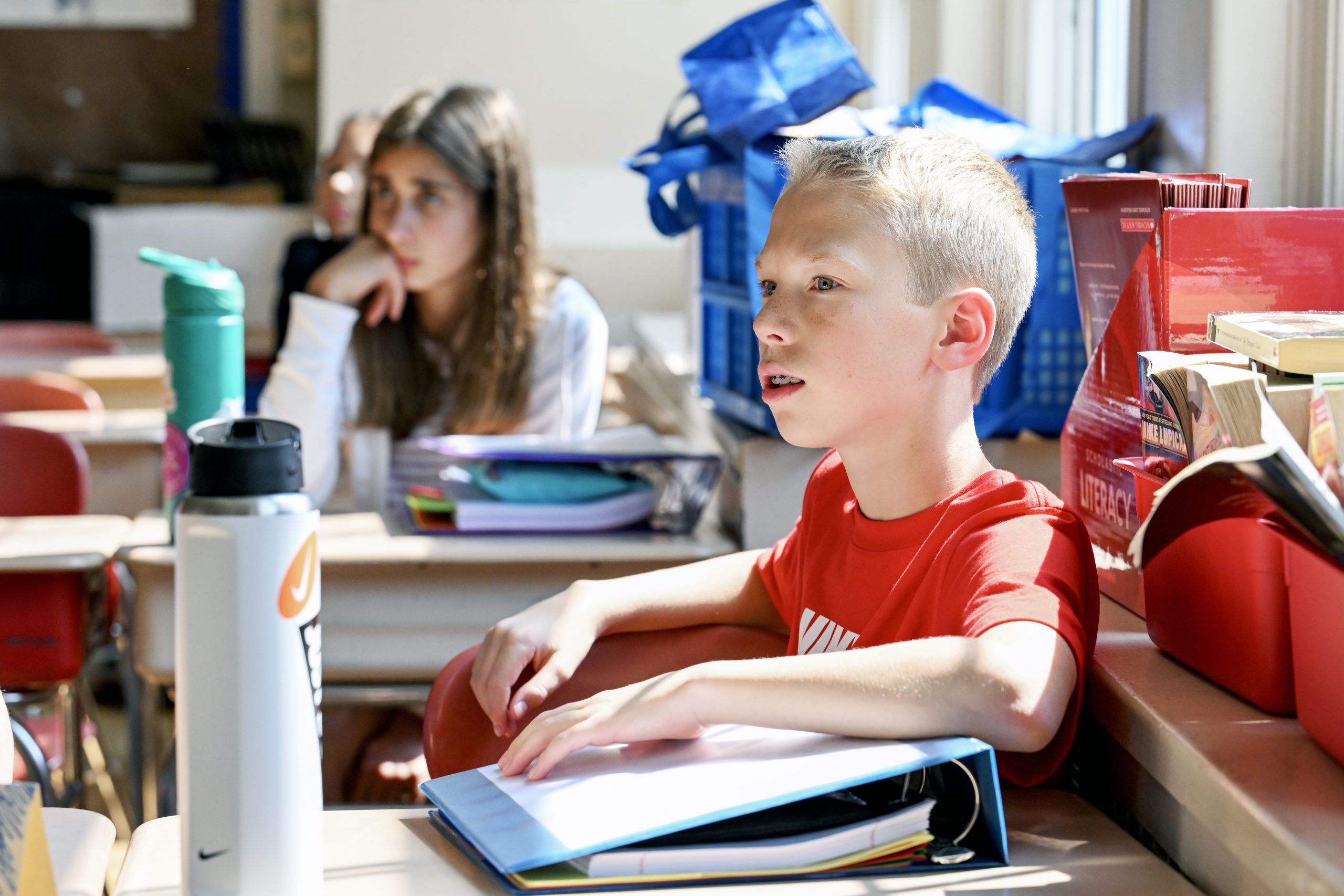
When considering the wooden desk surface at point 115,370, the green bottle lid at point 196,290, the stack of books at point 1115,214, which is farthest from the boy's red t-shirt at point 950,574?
the wooden desk surface at point 115,370

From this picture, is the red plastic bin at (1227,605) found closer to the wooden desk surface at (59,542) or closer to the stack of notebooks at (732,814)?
the stack of notebooks at (732,814)

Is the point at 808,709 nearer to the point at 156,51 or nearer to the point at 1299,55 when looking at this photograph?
the point at 1299,55

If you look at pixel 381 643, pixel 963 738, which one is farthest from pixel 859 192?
pixel 381 643

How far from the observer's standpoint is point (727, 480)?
1852 mm

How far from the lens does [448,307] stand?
236cm

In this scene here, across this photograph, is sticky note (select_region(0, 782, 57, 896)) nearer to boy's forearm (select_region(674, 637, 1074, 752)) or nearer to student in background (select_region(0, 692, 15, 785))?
student in background (select_region(0, 692, 15, 785))

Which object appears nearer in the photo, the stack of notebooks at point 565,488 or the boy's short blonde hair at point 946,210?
the boy's short blonde hair at point 946,210

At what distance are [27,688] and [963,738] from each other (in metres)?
1.59

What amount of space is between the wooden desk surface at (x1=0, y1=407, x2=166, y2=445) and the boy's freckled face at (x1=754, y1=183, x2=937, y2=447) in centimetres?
184

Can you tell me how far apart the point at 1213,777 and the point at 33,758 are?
53.8 inches

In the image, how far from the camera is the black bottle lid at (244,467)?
→ 64 cm

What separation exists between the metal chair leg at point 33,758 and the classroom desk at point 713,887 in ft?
2.85

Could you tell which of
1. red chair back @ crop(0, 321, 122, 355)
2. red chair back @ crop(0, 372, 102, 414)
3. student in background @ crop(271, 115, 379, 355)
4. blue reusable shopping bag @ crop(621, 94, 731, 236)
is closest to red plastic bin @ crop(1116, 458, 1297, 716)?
blue reusable shopping bag @ crop(621, 94, 731, 236)

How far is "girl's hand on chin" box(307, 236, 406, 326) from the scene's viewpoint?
7.17 feet
